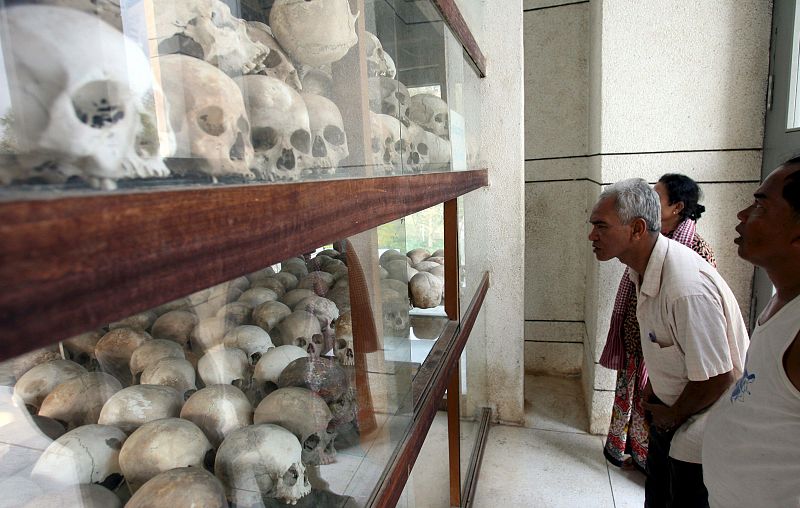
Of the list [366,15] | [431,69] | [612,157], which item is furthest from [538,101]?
[366,15]

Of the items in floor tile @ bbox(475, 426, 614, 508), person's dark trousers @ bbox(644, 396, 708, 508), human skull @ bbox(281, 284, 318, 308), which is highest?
human skull @ bbox(281, 284, 318, 308)

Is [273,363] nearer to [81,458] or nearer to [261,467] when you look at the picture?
[261,467]

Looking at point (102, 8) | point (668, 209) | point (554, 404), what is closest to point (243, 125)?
point (102, 8)

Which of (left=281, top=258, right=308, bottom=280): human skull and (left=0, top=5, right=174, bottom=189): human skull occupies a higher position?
(left=0, top=5, right=174, bottom=189): human skull

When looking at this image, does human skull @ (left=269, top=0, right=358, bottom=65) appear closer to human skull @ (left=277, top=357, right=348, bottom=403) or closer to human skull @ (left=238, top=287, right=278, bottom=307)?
human skull @ (left=238, top=287, right=278, bottom=307)

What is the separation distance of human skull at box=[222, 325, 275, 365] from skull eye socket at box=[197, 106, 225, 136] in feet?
1.95

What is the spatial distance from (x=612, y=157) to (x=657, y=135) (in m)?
0.28

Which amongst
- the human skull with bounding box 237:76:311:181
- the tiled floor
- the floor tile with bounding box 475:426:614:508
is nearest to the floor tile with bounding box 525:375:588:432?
the tiled floor

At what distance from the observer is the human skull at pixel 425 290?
6.90ft

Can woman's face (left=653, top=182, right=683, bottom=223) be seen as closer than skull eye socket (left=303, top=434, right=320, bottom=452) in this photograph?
No

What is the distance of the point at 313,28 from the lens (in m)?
0.82

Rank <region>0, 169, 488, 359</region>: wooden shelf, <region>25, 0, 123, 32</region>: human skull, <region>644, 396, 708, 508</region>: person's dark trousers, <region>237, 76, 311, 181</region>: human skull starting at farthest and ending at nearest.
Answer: <region>644, 396, 708, 508</region>: person's dark trousers, <region>237, 76, 311, 181</region>: human skull, <region>25, 0, 123, 32</region>: human skull, <region>0, 169, 488, 359</region>: wooden shelf

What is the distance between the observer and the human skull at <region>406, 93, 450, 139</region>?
1524 mm

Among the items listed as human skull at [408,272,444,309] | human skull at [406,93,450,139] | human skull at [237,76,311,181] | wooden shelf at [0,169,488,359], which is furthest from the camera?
human skull at [408,272,444,309]
